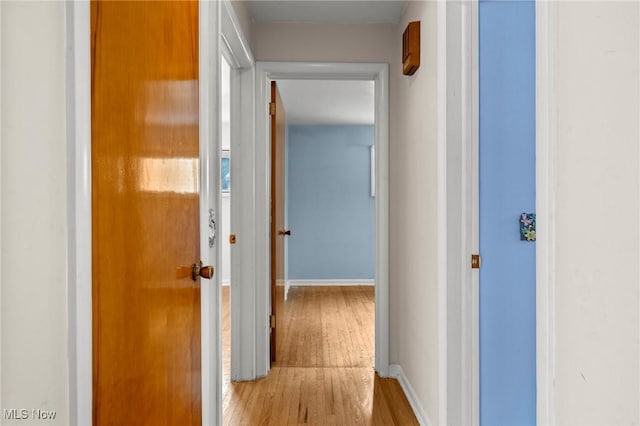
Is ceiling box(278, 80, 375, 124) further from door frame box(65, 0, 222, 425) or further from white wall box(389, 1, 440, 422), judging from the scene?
door frame box(65, 0, 222, 425)

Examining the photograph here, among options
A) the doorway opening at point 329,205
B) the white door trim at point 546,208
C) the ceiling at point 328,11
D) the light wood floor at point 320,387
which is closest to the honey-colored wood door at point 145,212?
the white door trim at point 546,208

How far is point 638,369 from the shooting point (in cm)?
71

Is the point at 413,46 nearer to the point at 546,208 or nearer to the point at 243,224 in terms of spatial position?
the point at 243,224

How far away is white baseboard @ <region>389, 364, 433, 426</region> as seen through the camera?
7.46 feet

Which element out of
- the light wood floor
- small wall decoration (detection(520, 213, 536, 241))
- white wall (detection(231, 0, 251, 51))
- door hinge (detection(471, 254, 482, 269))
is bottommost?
the light wood floor

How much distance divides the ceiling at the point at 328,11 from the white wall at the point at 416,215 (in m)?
0.12

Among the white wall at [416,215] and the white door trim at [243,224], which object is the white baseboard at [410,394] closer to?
the white wall at [416,215]

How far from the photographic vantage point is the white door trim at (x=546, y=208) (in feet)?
3.09

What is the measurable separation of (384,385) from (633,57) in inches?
98.8

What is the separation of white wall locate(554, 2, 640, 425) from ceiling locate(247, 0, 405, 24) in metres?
2.08

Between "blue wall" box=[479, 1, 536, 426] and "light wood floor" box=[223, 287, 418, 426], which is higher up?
"blue wall" box=[479, 1, 536, 426]

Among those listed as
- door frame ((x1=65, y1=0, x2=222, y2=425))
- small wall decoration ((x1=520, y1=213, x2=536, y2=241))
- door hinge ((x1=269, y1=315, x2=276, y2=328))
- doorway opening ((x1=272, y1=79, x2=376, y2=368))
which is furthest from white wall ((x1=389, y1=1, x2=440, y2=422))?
doorway opening ((x1=272, y1=79, x2=376, y2=368))
